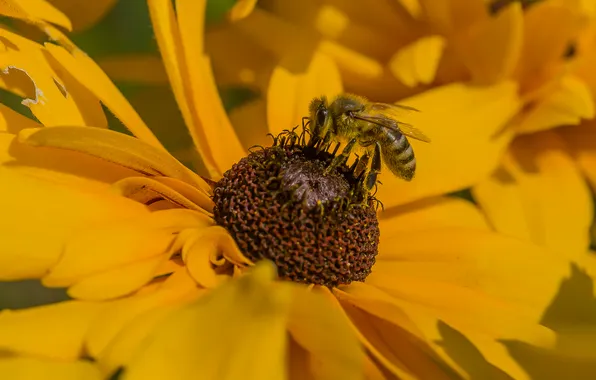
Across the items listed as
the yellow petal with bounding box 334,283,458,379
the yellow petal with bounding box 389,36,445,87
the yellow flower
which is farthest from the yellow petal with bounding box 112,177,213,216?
the yellow petal with bounding box 389,36,445,87

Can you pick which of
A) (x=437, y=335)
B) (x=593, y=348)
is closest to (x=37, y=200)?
(x=437, y=335)

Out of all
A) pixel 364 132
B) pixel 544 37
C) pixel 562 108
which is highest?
pixel 544 37

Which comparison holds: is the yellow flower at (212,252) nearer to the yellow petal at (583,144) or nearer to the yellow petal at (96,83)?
the yellow petal at (96,83)

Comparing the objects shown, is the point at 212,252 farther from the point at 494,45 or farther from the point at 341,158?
the point at 494,45

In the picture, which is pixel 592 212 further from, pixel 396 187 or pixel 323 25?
pixel 323 25

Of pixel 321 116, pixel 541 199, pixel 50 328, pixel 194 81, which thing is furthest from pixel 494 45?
pixel 50 328

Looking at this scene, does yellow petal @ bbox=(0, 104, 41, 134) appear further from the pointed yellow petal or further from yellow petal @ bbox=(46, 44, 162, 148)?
the pointed yellow petal
